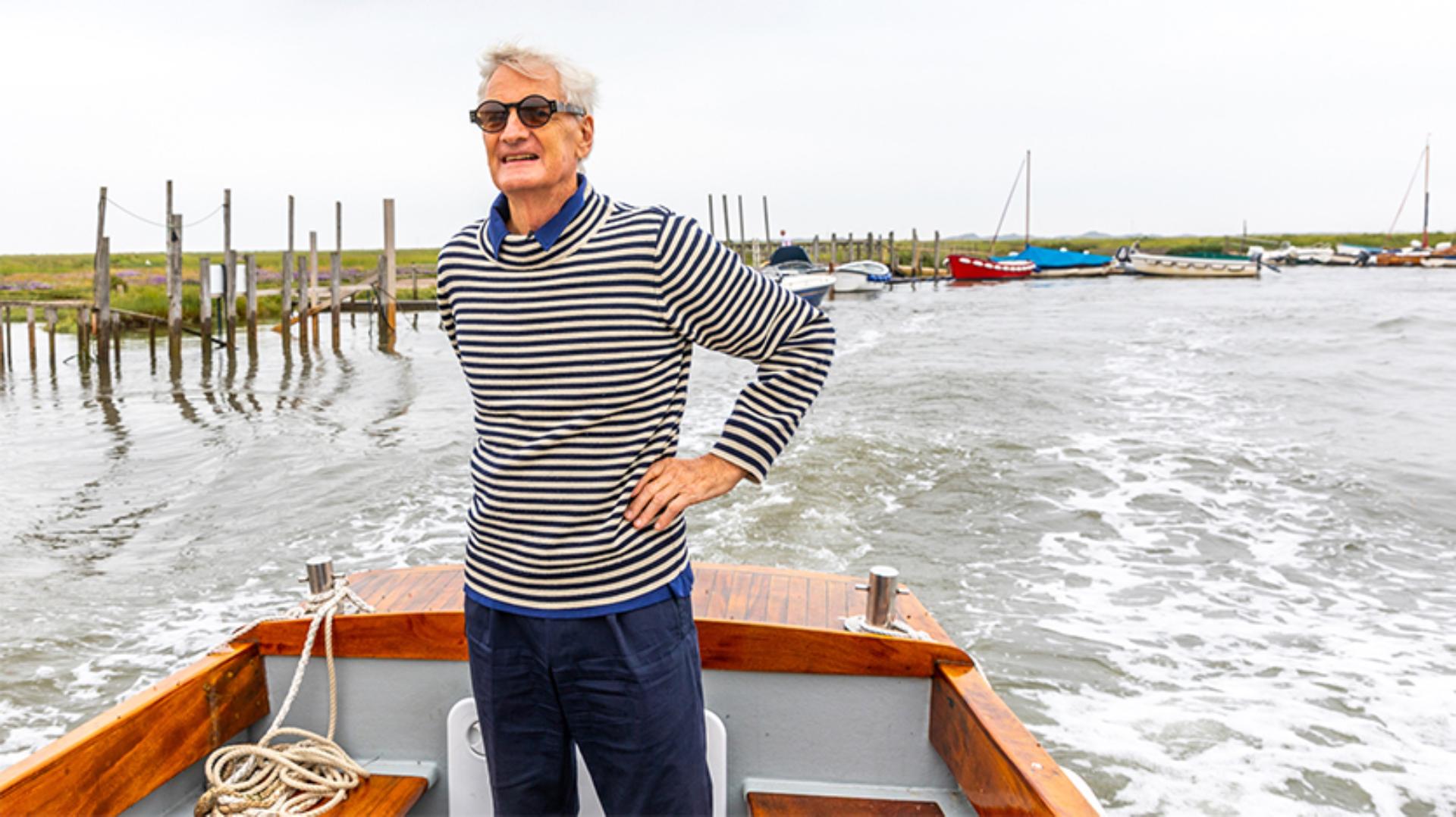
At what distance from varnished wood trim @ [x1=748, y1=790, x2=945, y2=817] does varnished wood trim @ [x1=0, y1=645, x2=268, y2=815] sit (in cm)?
129

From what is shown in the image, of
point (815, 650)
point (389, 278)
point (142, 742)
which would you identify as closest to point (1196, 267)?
point (389, 278)

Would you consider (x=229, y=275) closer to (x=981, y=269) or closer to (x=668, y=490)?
Answer: (x=668, y=490)

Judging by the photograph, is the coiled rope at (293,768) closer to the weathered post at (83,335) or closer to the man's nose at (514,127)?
the man's nose at (514,127)

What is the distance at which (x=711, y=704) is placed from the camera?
2436 millimetres

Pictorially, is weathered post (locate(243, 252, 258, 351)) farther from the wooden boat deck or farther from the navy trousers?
the navy trousers

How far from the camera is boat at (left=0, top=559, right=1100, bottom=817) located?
2.27 metres

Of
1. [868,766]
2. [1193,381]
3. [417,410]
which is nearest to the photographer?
[868,766]

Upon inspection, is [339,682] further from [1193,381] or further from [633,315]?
[1193,381]

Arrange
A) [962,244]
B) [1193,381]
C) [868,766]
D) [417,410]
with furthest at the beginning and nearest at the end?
[962,244], [1193,381], [417,410], [868,766]

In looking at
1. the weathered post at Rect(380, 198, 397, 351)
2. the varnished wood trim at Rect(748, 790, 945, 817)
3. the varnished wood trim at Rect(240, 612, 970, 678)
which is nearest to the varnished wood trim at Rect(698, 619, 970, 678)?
the varnished wood trim at Rect(240, 612, 970, 678)

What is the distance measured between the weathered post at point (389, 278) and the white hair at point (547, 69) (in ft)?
66.9

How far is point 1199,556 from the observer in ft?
21.4

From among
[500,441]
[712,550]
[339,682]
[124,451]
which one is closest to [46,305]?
[124,451]

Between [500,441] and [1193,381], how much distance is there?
14892 millimetres
